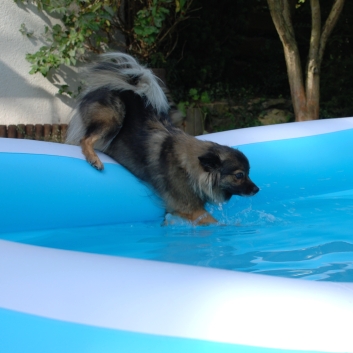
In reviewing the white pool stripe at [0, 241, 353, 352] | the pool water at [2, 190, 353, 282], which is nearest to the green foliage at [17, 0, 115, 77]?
the pool water at [2, 190, 353, 282]

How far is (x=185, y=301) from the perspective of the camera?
56.2 inches

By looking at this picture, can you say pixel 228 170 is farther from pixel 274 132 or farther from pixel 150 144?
pixel 274 132

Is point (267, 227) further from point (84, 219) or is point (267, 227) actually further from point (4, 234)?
point (4, 234)

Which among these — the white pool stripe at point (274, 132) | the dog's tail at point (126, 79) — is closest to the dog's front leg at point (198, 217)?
the white pool stripe at point (274, 132)

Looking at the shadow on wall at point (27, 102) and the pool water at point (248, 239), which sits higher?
the shadow on wall at point (27, 102)

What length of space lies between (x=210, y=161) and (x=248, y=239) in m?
0.57

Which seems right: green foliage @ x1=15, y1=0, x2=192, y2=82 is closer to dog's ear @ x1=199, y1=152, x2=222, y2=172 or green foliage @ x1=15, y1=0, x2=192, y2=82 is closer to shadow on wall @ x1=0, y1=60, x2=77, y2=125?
shadow on wall @ x1=0, y1=60, x2=77, y2=125

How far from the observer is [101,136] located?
4055 mm

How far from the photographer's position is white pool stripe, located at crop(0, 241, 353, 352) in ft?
4.39

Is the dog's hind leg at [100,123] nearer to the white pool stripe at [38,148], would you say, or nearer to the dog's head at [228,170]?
the white pool stripe at [38,148]

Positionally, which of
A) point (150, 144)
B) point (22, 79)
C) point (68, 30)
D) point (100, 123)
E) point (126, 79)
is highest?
point (68, 30)

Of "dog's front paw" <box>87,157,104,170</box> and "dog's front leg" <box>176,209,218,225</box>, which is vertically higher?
"dog's front paw" <box>87,157,104,170</box>

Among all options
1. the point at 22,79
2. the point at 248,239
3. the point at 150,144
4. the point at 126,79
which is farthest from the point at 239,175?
the point at 22,79

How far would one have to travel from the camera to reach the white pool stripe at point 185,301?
4.39 feet
